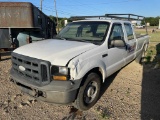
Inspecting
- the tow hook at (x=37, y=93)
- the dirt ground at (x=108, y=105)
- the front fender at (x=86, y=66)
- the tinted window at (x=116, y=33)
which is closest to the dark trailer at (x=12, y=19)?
the dirt ground at (x=108, y=105)

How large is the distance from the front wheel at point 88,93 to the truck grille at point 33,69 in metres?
0.78

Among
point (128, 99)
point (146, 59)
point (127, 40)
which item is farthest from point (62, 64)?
point (146, 59)

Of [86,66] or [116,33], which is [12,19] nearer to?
[116,33]

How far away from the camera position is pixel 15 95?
4.60 m

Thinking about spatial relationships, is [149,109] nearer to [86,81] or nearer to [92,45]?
[86,81]

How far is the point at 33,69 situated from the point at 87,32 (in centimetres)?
192

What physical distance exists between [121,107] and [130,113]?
28cm

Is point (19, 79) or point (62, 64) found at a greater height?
point (62, 64)

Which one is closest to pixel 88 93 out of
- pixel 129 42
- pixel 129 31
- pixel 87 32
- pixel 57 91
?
pixel 57 91

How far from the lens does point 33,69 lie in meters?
3.38

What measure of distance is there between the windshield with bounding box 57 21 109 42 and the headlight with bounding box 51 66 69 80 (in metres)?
1.35

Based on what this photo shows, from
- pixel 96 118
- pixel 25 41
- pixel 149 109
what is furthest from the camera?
pixel 25 41

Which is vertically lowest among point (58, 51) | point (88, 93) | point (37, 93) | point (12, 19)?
point (88, 93)

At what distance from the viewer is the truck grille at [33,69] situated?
10.7ft
